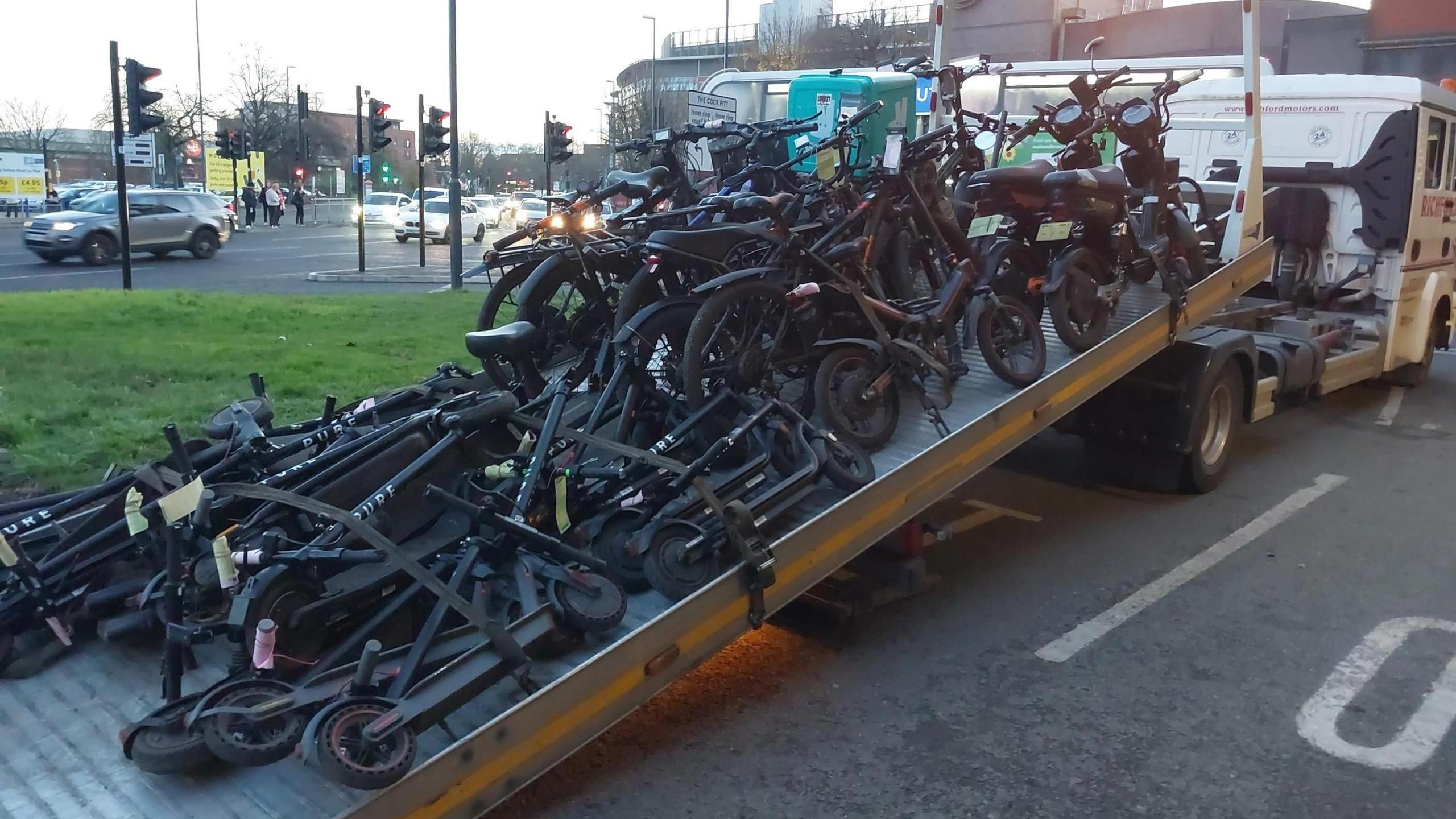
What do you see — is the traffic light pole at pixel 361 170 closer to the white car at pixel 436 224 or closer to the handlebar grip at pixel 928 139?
the white car at pixel 436 224

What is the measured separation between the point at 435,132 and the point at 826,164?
15.5 meters

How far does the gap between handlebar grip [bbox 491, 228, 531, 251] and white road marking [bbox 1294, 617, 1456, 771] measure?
13.1 feet

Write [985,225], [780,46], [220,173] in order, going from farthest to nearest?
[220,173]
[780,46]
[985,225]

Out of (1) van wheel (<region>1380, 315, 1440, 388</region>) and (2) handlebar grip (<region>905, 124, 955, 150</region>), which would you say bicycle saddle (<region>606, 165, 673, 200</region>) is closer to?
(2) handlebar grip (<region>905, 124, 955, 150</region>)

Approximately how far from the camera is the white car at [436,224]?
103 feet

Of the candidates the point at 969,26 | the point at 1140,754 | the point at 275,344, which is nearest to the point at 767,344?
the point at 1140,754

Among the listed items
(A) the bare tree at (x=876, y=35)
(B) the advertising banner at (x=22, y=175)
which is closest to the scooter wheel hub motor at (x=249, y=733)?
(A) the bare tree at (x=876, y=35)

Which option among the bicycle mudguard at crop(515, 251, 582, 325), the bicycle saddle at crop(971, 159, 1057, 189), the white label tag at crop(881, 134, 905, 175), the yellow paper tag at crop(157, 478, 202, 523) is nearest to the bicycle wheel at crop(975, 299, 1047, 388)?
the bicycle saddle at crop(971, 159, 1057, 189)

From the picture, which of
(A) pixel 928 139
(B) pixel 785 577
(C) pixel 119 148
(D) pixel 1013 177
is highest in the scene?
(C) pixel 119 148

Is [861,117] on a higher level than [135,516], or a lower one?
higher

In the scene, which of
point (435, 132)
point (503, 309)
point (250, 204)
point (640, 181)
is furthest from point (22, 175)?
point (640, 181)

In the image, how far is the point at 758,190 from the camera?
6.16 m

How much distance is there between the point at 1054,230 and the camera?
19.6 feet

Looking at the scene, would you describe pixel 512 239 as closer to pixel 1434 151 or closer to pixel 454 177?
pixel 1434 151
